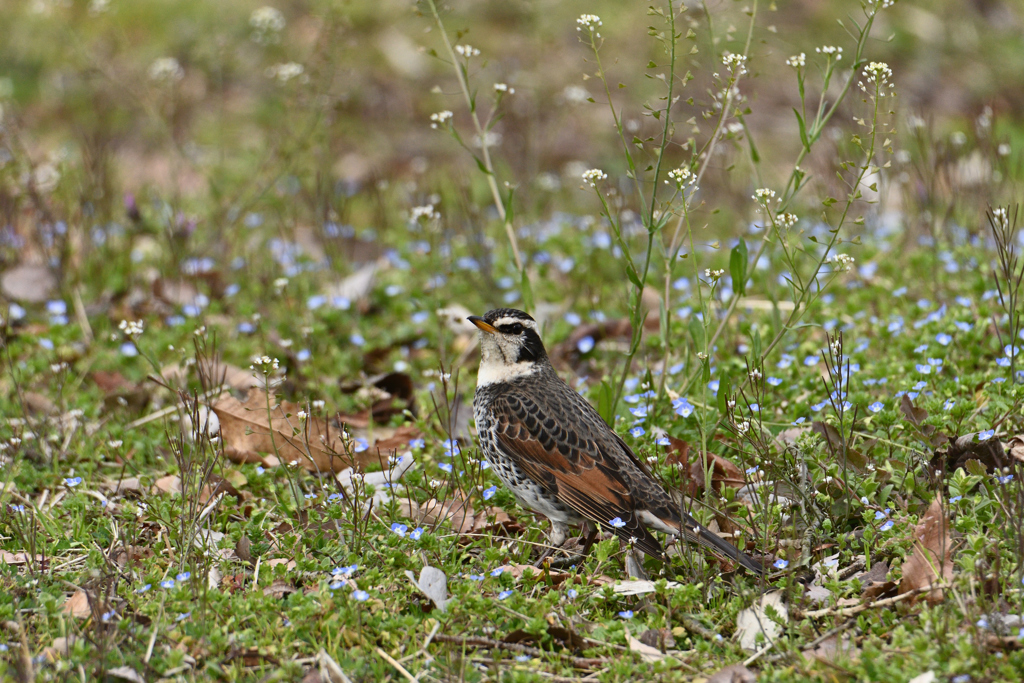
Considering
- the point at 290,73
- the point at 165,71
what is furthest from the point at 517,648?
the point at 165,71

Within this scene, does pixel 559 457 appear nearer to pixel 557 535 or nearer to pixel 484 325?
pixel 557 535

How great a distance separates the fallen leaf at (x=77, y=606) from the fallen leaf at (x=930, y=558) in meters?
3.83

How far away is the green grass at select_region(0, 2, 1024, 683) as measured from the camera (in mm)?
4457

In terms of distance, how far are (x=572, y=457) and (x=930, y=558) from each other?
1.83 meters

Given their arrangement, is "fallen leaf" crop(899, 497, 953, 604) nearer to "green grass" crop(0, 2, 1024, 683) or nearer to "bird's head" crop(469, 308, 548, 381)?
"green grass" crop(0, 2, 1024, 683)

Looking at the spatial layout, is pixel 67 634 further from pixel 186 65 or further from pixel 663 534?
pixel 186 65

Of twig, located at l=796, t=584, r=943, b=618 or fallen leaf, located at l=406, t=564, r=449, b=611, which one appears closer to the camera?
twig, located at l=796, t=584, r=943, b=618

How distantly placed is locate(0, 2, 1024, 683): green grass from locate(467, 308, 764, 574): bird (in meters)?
0.17

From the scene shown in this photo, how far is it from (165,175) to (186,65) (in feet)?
10.0

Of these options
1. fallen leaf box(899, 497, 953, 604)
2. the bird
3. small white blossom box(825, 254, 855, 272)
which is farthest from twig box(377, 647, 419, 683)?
small white blossom box(825, 254, 855, 272)

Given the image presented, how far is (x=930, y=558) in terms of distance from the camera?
4656mm

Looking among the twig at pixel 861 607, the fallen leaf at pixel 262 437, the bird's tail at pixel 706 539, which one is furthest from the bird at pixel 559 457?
the fallen leaf at pixel 262 437

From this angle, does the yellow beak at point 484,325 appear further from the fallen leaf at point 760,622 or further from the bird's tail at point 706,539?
the fallen leaf at point 760,622

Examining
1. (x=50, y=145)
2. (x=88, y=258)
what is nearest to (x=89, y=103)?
(x=50, y=145)
